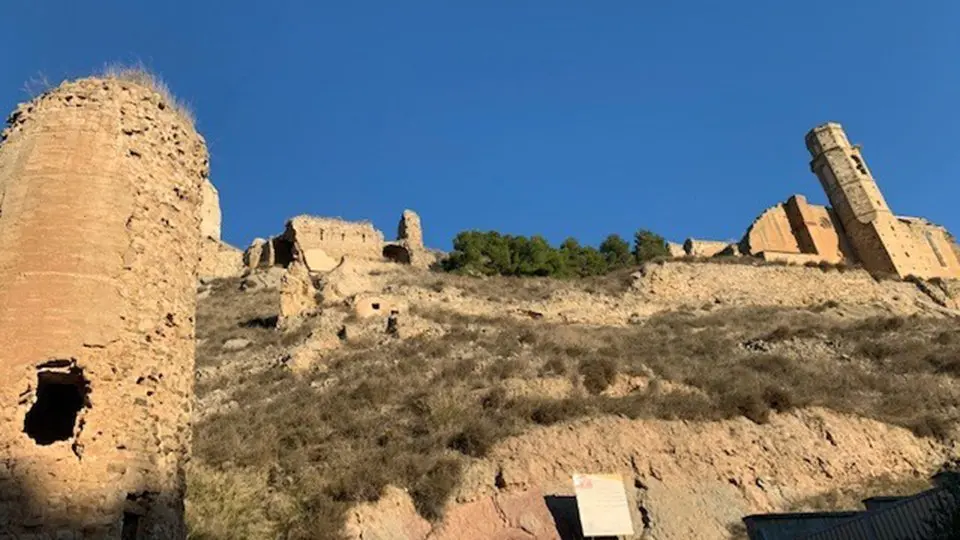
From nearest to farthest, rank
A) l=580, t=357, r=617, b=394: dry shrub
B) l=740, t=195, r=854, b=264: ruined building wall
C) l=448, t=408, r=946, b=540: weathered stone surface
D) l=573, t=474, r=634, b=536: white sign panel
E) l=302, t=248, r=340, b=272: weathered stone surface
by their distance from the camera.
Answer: l=573, t=474, r=634, b=536: white sign panel < l=448, t=408, r=946, b=540: weathered stone surface < l=580, t=357, r=617, b=394: dry shrub < l=302, t=248, r=340, b=272: weathered stone surface < l=740, t=195, r=854, b=264: ruined building wall

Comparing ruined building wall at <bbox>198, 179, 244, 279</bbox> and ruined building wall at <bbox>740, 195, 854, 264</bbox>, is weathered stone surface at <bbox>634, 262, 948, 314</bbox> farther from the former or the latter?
ruined building wall at <bbox>198, 179, 244, 279</bbox>

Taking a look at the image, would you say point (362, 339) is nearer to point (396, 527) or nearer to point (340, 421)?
point (340, 421)

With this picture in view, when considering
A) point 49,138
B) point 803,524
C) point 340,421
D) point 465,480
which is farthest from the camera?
point 340,421

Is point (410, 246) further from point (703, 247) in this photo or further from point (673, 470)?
point (673, 470)

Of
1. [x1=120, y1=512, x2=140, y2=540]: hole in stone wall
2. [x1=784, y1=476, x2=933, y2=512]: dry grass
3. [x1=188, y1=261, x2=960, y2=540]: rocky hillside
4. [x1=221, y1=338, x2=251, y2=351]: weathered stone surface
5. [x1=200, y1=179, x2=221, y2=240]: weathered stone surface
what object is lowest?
[x1=120, y1=512, x2=140, y2=540]: hole in stone wall

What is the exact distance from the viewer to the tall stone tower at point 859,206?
43.0 metres

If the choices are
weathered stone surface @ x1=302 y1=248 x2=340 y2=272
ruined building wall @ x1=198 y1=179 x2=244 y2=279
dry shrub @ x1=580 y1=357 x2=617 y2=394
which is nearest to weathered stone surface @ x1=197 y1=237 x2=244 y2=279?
ruined building wall @ x1=198 y1=179 x2=244 y2=279

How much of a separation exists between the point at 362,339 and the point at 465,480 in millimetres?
9661

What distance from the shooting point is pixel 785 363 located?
2192cm

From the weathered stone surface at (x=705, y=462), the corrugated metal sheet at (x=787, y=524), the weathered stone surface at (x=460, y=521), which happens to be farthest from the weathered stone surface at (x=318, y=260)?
the corrugated metal sheet at (x=787, y=524)

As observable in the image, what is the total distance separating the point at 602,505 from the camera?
14062mm

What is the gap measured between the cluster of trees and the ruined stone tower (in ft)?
44.9

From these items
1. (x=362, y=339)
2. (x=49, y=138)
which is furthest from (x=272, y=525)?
(x=362, y=339)

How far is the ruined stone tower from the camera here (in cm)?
4306
